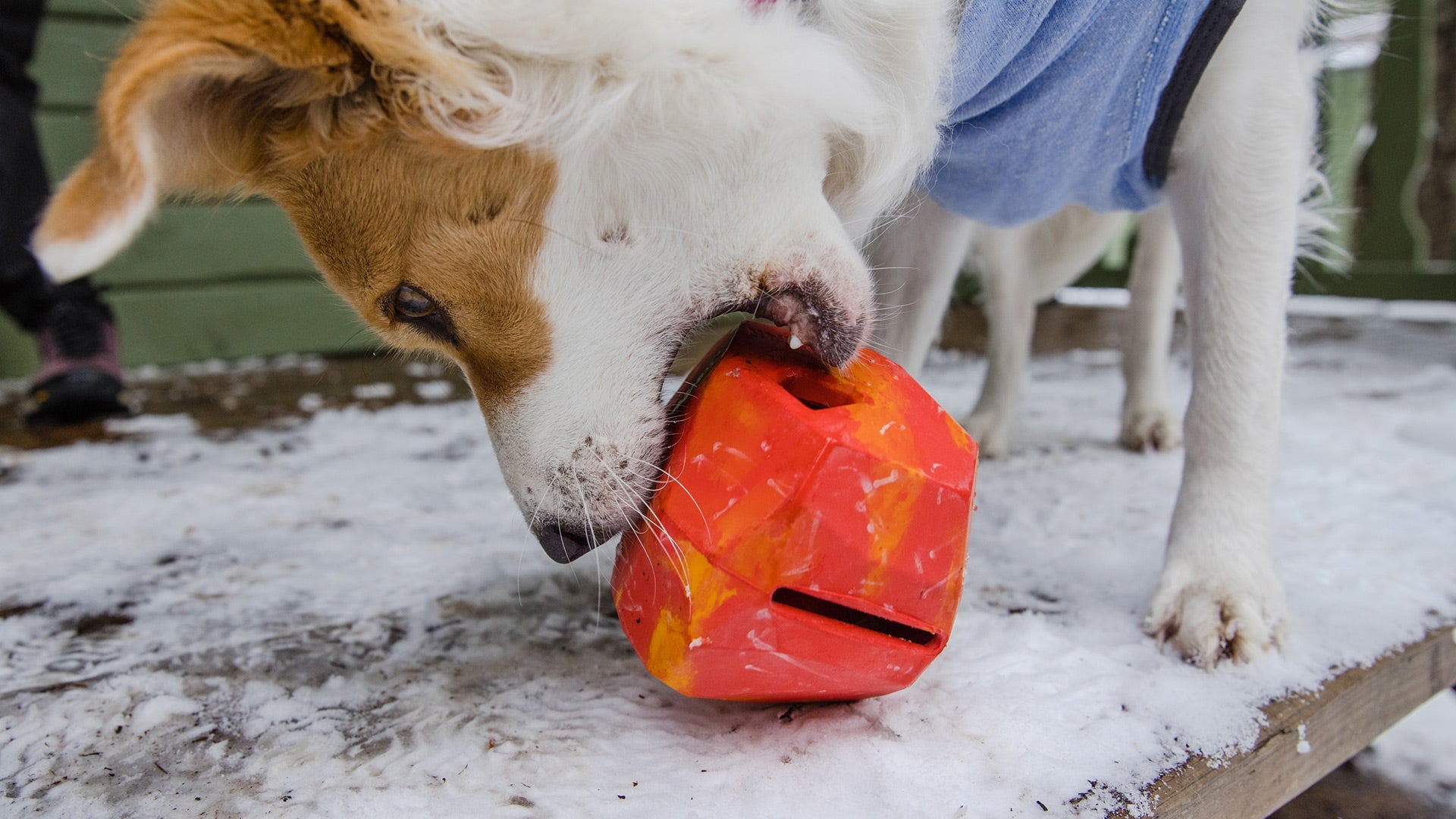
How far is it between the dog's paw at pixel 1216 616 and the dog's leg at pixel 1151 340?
924mm

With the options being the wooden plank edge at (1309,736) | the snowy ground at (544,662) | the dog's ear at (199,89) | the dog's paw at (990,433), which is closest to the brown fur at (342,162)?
the dog's ear at (199,89)

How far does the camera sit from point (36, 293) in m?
2.79

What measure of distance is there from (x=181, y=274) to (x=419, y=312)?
11.8 feet

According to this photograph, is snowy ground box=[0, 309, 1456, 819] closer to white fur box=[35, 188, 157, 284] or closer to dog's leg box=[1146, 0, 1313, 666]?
dog's leg box=[1146, 0, 1313, 666]

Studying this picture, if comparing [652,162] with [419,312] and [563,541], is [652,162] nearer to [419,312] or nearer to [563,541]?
[419,312]

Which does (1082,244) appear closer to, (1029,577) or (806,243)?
(1029,577)

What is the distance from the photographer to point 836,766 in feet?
2.76

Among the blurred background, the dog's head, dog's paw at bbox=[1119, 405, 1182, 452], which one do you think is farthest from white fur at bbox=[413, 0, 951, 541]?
the blurred background

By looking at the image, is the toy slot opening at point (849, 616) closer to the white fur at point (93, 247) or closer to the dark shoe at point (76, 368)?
the white fur at point (93, 247)

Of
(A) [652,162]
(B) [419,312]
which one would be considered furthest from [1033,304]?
(B) [419,312]

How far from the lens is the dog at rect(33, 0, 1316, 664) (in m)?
0.80

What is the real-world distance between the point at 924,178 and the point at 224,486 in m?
1.55

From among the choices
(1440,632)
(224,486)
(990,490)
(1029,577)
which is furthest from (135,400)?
(1440,632)

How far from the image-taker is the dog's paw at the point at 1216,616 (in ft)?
3.43
